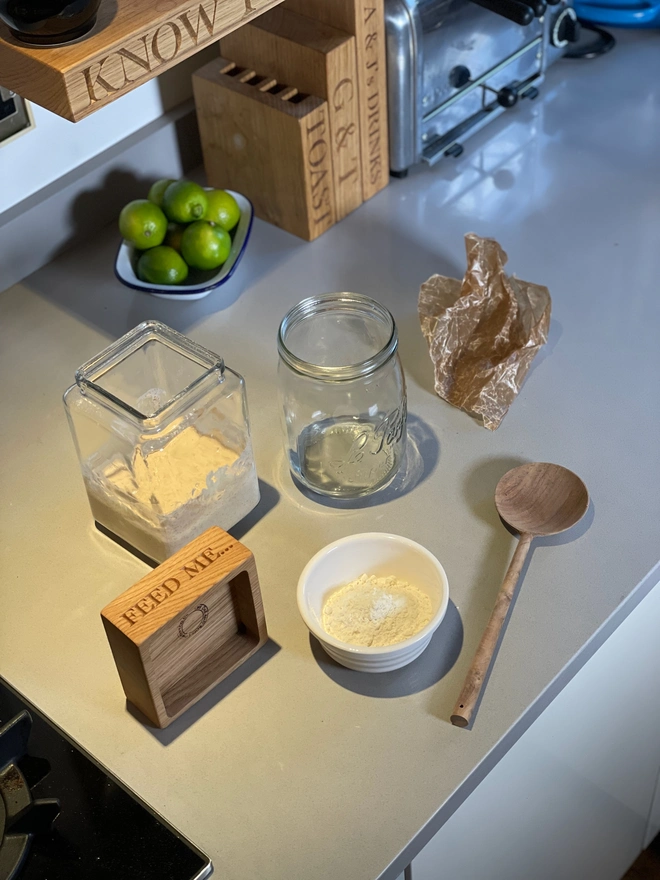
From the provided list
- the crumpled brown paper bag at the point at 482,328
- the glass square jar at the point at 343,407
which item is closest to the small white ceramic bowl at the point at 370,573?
the glass square jar at the point at 343,407

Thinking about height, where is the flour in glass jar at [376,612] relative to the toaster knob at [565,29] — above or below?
below

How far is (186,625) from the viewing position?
2.66ft

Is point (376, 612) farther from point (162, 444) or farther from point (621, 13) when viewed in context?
point (621, 13)

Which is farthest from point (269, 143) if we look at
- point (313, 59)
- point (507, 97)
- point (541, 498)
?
point (541, 498)

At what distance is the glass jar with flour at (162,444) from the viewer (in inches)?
35.4

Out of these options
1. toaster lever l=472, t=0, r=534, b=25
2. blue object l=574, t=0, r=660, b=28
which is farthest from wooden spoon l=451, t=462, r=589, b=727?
blue object l=574, t=0, r=660, b=28

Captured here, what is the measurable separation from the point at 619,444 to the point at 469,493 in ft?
0.57

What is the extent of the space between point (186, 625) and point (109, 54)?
47 centimetres

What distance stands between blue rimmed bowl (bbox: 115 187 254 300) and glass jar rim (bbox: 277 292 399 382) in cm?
21

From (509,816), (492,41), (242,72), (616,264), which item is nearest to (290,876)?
(509,816)

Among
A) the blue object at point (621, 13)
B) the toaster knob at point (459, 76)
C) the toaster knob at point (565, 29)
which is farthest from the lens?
the blue object at point (621, 13)

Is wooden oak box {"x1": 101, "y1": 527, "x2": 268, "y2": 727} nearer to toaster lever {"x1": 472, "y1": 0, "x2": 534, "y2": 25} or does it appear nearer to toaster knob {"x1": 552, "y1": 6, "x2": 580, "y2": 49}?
toaster lever {"x1": 472, "y1": 0, "x2": 534, "y2": 25}

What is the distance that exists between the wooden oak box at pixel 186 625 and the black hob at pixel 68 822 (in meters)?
0.07

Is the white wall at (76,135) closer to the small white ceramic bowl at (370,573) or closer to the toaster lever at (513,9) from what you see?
the toaster lever at (513,9)
